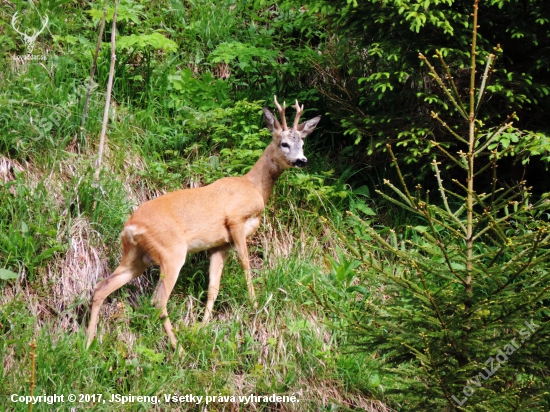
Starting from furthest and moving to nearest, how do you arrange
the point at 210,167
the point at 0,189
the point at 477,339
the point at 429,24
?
the point at 210,167, the point at 429,24, the point at 0,189, the point at 477,339

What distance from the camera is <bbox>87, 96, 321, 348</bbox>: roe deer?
5.88 m

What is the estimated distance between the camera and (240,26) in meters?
8.95

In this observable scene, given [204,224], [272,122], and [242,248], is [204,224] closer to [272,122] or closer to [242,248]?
[242,248]

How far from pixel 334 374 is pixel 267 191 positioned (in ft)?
6.00

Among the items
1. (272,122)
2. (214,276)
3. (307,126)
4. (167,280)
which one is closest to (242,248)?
(214,276)

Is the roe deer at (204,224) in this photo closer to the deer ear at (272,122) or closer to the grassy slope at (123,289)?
the deer ear at (272,122)

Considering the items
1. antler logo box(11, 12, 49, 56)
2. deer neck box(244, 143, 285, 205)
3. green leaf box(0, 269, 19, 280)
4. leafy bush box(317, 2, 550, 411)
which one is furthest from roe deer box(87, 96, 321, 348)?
antler logo box(11, 12, 49, 56)

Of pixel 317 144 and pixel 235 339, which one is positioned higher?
pixel 317 144

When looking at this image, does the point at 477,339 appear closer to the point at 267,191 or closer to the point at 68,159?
the point at 267,191

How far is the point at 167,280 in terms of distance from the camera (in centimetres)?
586

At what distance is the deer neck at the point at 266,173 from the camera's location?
22.3 feet

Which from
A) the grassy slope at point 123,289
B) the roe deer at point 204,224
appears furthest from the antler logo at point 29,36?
the roe deer at point 204,224

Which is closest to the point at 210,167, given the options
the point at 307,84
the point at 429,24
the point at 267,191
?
the point at 267,191

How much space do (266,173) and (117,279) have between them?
5.60ft
